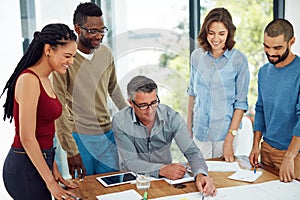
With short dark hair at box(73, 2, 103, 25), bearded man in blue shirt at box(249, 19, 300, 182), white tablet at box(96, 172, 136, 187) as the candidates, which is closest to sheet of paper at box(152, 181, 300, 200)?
bearded man in blue shirt at box(249, 19, 300, 182)

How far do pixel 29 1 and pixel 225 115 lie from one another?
1742 millimetres

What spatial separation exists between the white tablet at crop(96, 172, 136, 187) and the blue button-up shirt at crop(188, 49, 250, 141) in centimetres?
68

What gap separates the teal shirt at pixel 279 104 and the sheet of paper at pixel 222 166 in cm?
28

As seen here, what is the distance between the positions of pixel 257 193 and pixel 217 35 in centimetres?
101

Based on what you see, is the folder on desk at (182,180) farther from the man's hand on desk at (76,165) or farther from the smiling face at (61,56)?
the smiling face at (61,56)

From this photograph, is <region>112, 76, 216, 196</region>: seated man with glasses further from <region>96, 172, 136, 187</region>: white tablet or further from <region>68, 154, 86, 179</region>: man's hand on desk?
<region>68, 154, 86, 179</region>: man's hand on desk

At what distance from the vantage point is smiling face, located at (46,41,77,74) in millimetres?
1812

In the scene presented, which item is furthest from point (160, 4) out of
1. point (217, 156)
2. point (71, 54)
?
point (71, 54)

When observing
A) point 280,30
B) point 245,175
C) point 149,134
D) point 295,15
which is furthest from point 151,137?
point 295,15

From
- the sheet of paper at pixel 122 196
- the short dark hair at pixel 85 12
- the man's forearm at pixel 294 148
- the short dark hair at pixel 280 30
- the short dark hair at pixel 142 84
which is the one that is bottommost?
the sheet of paper at pixel 122 196

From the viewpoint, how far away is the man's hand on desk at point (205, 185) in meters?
1.85

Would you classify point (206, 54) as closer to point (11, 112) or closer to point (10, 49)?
point (11, 112)

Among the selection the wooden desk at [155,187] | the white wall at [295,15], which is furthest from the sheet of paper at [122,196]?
the white wall at [295,15]

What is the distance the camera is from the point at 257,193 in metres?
1.86
